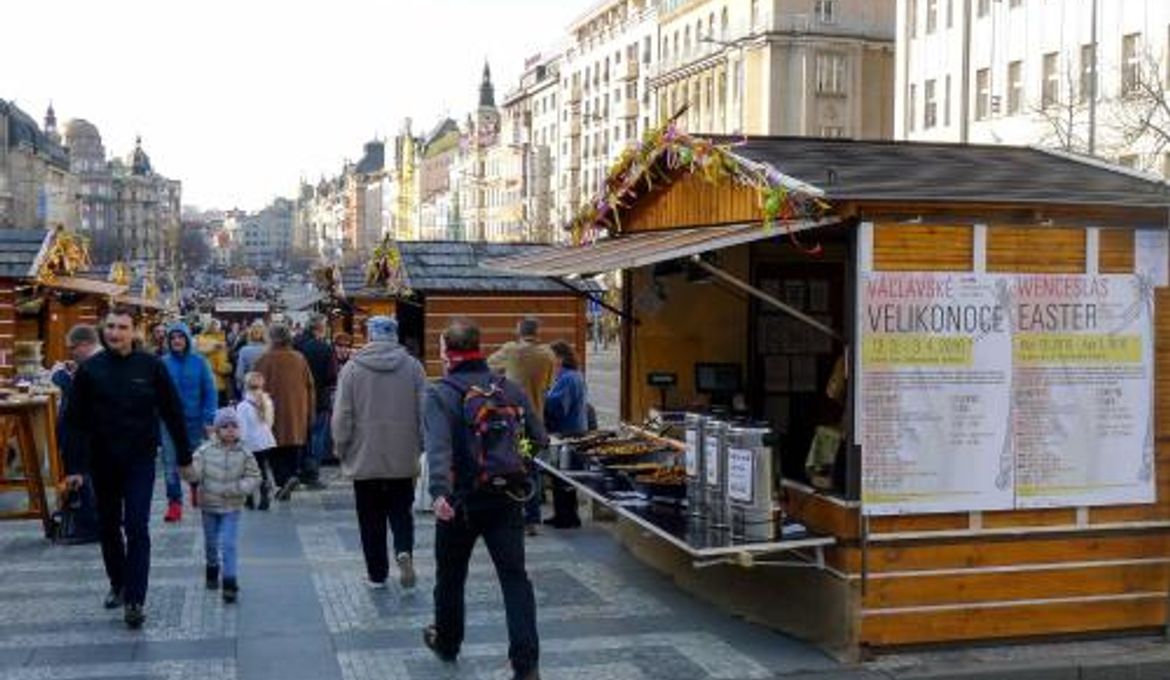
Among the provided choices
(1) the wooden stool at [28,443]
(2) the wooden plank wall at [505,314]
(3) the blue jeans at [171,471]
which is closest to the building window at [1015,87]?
(2) the wooden plank wall at [505,314]

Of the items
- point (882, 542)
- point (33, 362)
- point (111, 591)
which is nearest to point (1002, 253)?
point (882, 542)

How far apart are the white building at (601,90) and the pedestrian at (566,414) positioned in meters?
75.1

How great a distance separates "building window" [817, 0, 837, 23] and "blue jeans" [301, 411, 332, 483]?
198 ft

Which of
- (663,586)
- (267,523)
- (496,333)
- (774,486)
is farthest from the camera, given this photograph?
(496,333)

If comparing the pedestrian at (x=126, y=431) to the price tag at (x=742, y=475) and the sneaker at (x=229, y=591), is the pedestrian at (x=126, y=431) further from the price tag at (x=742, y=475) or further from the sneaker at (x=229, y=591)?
the price tag at (x=742, y=475)

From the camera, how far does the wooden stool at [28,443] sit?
1095 cm

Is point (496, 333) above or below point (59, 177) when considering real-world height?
below

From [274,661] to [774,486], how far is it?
9.60 feet

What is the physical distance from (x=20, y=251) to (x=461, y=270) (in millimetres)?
5578

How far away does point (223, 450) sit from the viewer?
9.38 metres

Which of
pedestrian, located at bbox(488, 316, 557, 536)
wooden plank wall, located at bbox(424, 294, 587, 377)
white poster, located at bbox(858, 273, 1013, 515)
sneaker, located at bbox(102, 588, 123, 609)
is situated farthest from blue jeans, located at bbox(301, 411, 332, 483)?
white poster, located at bbox(858, 273, 1013, 515)

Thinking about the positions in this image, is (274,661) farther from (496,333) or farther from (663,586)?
(496,333)

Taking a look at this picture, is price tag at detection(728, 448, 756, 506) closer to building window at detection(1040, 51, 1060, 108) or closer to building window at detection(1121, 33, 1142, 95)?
building window at detection(1121, 33, 1142, 95)

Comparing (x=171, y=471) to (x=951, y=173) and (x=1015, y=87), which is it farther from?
(x=1015, y=87)
